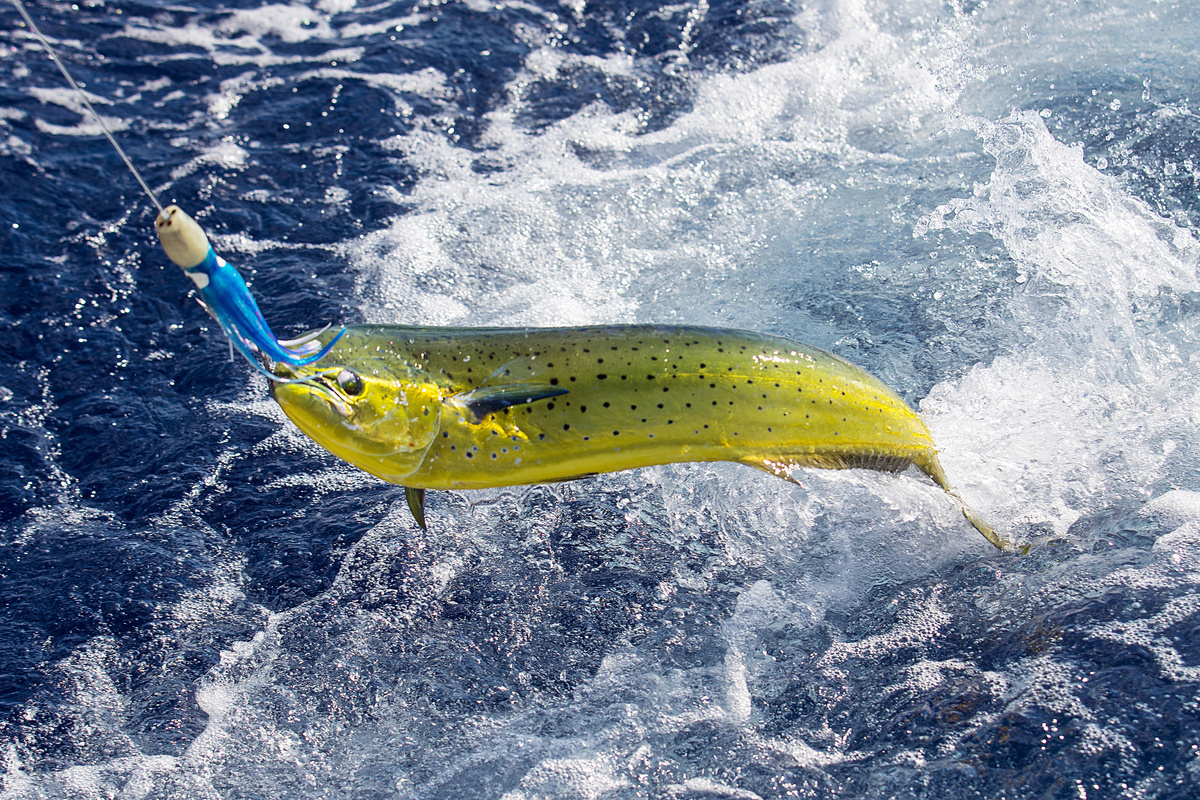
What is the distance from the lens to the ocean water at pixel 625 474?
290cm

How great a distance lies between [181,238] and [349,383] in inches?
28.3

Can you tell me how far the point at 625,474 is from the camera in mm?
3934

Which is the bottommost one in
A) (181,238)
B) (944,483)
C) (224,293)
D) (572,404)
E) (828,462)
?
(944,483)

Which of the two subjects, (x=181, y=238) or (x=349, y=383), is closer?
(x=181, y=238)

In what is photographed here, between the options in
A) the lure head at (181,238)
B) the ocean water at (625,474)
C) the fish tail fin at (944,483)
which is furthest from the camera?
the fish tail fin at (944,483)

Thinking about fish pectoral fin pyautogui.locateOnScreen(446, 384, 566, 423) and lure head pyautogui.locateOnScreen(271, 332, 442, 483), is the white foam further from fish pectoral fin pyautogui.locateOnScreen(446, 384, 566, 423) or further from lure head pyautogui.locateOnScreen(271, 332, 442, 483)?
lure head pyautogui.locateOnScreen(271, 332, 442, 483)

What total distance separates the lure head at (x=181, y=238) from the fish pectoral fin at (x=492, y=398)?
89 cm

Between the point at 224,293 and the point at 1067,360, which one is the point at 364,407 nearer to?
the point at 224,293

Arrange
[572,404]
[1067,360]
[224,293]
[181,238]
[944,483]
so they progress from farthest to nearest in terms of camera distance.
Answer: [1067,360] → [944,483] → [572,404] → [224,293] → [181,238]

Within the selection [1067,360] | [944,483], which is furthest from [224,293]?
[1067,360]

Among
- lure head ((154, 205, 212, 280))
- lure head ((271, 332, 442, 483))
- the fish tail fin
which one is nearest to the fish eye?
lure head ((271, 332, 442, 483))

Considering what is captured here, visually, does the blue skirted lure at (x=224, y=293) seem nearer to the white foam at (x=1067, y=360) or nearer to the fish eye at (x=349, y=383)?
the fish eye at (x=349, y=383)

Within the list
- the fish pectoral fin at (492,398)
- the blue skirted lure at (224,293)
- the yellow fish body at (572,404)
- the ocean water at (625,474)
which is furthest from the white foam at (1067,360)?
the blue skirted lure at (224,293)

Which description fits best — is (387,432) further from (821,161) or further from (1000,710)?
(821,161)
